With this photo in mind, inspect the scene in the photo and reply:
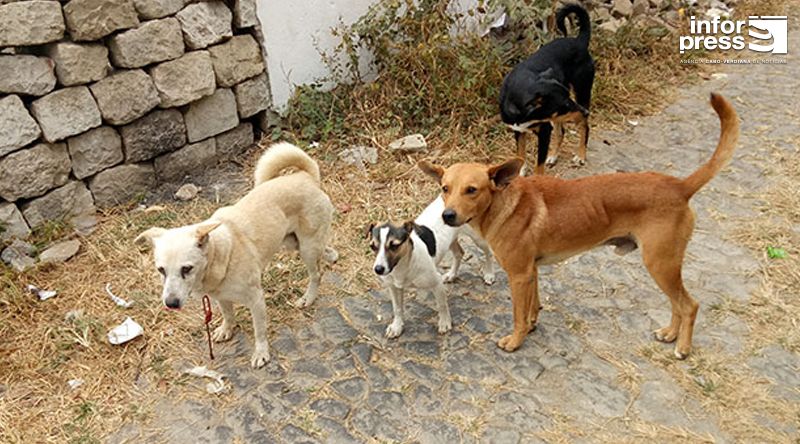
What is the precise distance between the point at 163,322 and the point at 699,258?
12.9ft

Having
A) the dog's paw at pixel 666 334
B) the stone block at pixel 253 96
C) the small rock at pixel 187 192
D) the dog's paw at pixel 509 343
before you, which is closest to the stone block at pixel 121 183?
the small rock at pixel 187 192

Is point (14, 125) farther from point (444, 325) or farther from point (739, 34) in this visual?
point (739, 34)

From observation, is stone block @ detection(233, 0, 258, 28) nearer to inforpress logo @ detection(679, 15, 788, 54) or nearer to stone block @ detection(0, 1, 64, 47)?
stone block @ detection(0, 1, 64, 47)

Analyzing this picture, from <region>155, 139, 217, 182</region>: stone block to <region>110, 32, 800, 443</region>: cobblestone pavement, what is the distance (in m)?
2.30

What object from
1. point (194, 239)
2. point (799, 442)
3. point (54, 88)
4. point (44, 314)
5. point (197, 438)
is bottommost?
point (799, 442)

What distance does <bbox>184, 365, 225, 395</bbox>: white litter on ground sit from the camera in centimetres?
353

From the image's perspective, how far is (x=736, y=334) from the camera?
12.0 feet

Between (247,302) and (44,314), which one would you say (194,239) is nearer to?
(247,302)

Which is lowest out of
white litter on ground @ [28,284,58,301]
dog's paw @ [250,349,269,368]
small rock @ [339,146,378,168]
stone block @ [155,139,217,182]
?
dog's paw @ [250,349,269,368]

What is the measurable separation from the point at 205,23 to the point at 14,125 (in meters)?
1.83

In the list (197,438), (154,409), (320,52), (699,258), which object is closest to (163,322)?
(154,409)

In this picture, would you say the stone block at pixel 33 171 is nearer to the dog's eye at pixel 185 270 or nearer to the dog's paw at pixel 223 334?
the dog's paw at pixel 223 334

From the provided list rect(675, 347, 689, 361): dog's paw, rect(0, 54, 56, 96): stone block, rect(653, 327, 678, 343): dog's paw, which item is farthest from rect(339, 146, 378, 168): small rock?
rect(675, 347, 689, 361): dog's paw

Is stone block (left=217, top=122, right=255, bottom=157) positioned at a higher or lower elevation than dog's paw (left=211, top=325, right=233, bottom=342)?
higher
